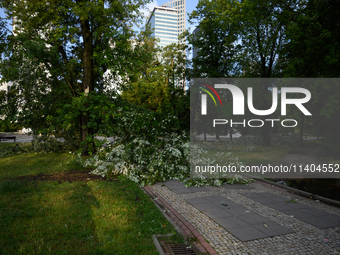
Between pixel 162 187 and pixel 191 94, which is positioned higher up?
pixel 191 94

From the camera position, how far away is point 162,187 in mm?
8617

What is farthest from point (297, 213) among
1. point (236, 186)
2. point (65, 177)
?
point (65, 177)

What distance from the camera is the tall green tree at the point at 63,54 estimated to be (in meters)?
12.6

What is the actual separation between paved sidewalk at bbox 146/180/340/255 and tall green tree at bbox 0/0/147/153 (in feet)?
24.0

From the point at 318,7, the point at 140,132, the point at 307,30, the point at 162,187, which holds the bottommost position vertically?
the point at 162,187

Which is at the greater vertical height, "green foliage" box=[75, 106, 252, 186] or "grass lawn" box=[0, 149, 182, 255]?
"green foliage" box=[75, 106, 252, 186]

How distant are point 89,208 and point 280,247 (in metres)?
4.20

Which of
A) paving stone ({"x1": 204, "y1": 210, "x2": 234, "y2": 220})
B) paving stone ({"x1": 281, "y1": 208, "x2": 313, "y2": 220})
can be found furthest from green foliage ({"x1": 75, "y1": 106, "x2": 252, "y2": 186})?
paving stone ({"x1": 281, "y1": 208, "x2": 313, "y2": 220})

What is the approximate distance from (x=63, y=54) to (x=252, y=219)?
598 inches

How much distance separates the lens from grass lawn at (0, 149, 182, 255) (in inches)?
160

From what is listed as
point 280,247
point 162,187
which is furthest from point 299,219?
point 162,187

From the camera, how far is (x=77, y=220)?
5.12 metres

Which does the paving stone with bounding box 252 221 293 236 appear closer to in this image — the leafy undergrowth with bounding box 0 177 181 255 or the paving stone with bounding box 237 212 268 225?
the paving stone with bounding box 237 212 268 225

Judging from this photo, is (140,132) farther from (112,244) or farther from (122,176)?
(112,244)
